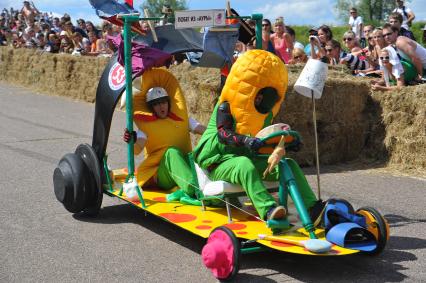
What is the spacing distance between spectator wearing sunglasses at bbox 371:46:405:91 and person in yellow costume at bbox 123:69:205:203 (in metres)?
3.50

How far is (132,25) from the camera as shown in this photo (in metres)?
5.97

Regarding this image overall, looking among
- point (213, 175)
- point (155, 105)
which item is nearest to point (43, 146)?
point (155, 105)

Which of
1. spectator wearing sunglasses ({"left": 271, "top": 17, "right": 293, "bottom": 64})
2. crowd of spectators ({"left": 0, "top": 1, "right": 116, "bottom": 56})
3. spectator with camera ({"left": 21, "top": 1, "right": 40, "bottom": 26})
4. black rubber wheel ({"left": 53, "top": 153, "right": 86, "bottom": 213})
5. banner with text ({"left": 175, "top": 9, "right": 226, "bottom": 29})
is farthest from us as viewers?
spectator with camera ({"left": 21, "top": 1, "right": 40, "bottom": 26})

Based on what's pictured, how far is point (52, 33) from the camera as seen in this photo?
21.2m

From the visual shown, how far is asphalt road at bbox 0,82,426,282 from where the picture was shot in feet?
15.5

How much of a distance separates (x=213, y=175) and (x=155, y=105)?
4.46 feet

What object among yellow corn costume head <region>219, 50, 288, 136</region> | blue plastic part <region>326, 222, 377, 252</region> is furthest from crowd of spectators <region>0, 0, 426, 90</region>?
blue plastic part <region>326, 222, 377, 252</region>

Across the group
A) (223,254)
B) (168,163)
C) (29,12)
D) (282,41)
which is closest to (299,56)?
(282,41)

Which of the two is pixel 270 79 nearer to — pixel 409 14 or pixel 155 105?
pixel 155 105

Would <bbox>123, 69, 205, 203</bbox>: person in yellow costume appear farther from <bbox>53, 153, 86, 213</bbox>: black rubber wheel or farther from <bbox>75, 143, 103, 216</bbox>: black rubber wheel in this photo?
<bbox>53, 153, 86, 213</bbox>: black rubber wheel

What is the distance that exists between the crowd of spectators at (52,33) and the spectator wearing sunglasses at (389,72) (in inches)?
316

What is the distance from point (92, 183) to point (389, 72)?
4.92 metres

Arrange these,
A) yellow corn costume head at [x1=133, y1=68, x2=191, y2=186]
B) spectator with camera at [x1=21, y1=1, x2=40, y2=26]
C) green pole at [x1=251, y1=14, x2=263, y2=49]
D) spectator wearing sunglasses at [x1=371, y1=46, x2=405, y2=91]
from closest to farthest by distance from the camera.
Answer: green pole at [x1=251, y1=14, x2=263, y2=49], yellow corn costume head at [x1=133, y1=68, x2=191, y2=186], spectator wearing sunglasses at [x1=371, y1=46, x2=405, y2=91], spectator with camera at [x1=21, y1=1, x2=40, y2=26]

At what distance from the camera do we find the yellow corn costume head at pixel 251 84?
5270 mm
